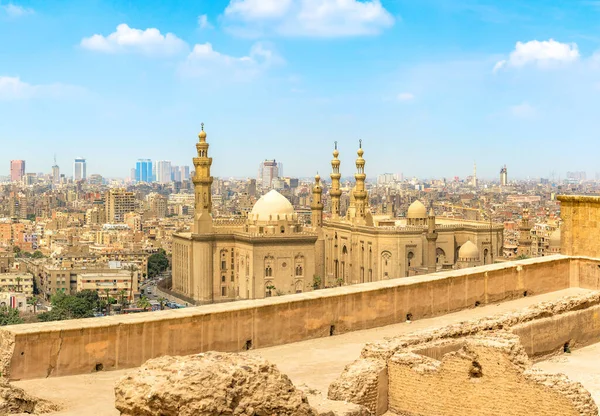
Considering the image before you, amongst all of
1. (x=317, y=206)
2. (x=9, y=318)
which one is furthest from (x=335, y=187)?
(x=9, y=318)

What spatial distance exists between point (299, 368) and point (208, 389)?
1.95m

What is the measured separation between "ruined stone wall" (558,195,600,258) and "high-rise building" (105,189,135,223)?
376 feet

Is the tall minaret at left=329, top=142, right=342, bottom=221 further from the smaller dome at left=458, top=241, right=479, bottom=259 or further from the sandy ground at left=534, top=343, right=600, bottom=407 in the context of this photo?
the sandy ground at left=534, top=343, right=600, bottom=407

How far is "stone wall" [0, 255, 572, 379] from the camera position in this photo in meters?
4.31

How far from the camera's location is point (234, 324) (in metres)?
5.02

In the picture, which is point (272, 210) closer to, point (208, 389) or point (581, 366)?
point (581, 366)

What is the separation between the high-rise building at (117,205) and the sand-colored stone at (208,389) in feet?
389

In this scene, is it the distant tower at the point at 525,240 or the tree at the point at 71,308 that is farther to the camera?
the distant tower at the point at 525,240

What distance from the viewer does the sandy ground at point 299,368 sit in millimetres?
4016

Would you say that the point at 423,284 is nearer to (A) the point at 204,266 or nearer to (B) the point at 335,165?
(A) the point at 204,266

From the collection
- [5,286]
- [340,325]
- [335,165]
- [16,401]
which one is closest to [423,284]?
[340,325]

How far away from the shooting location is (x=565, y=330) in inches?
243

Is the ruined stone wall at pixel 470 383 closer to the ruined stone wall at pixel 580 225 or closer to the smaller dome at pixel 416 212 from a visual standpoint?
the ruined stone wall at pixel 580 225

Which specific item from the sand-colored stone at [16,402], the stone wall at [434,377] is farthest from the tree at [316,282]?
the sand-colored stone at [16,402]
